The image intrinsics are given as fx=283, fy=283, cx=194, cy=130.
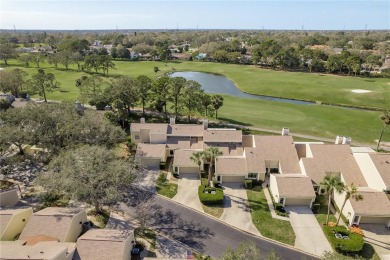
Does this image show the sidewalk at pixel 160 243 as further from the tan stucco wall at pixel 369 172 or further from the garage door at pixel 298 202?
the tan stucco wall at pixel 369 172

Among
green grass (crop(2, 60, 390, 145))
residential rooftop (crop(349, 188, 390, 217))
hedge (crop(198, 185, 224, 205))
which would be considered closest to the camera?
residential rooftop (crop(349, 188, 390, 217))

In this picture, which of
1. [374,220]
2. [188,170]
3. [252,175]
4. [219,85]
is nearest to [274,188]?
[252,175]

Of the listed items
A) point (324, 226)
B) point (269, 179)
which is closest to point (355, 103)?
point (269, 179)

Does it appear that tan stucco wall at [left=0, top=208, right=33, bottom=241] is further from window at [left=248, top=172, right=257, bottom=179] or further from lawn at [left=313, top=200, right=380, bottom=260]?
lawn at [left=313, top=200, right=380, bottom=260]

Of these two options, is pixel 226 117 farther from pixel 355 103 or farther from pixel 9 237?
pixel 9 237

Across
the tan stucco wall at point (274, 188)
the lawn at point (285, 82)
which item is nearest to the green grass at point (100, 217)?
the tan stucco wall at point (274, 188)

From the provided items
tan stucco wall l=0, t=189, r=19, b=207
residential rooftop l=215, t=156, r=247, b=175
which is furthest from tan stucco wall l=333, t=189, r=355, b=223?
tan stucco wall l=0, t=189, r=19, b=207

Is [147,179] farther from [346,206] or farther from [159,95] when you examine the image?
[346,206]
